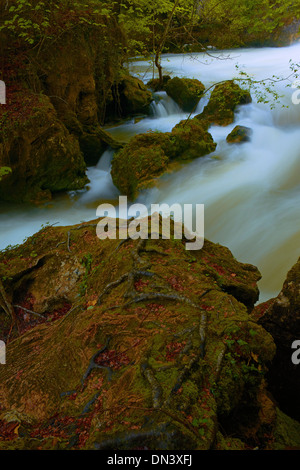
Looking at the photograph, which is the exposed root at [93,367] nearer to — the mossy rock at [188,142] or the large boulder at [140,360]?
the large boulder at [140,360]

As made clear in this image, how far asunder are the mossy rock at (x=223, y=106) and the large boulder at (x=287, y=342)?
10.2 metres

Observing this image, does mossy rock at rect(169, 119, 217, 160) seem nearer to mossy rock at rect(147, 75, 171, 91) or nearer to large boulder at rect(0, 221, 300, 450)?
mossy rock at rect(147, 75, 171, 91)

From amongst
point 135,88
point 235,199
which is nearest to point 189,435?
point 235,199

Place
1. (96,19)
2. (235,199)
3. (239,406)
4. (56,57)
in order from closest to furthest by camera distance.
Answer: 1. (239,406)
2. (235,199)
3. (56,57)
4. (96,19)

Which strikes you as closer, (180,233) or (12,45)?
(180,233)

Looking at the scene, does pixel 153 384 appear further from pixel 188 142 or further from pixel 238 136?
pixel 238 136

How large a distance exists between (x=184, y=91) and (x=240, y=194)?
7.31 meters

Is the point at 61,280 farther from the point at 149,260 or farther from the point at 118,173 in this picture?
the point at 118,173

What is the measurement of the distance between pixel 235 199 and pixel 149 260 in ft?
17.4

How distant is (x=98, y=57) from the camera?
35.4 feet

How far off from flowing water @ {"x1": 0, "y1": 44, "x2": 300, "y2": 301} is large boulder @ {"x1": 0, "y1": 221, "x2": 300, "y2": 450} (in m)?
2.93

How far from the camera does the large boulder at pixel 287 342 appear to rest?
367cm

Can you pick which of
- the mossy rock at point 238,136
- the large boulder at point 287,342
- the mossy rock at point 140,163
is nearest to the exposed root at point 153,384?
the large boulder at point 287,342

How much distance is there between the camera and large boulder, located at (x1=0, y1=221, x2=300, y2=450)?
2158mm
